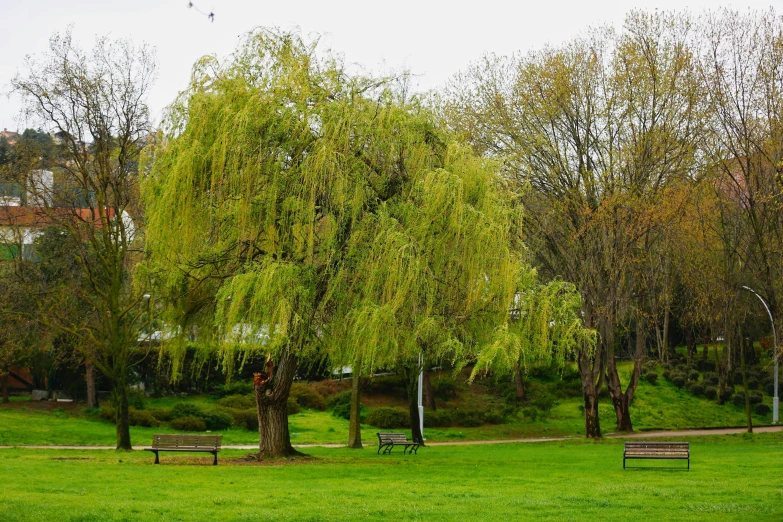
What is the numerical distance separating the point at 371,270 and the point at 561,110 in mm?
16191

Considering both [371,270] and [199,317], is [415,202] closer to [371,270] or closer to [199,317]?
[371,270]

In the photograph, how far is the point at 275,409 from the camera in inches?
862

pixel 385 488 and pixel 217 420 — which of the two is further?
pixel 217 420

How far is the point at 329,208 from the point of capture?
19.6 m

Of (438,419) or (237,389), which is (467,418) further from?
(237,389)

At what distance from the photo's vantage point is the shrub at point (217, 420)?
34.7m

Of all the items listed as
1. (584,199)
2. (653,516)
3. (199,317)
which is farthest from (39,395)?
(653,516)

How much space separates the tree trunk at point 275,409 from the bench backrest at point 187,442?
1.61m

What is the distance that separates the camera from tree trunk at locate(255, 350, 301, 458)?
21750mm

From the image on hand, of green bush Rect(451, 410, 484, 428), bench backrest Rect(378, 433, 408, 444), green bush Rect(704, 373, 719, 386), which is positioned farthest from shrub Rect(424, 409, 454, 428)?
green bush Rect(704, 373, 719, 386)

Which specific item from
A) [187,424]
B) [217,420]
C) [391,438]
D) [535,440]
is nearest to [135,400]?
[217,420]

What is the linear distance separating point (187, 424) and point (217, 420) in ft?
5.15

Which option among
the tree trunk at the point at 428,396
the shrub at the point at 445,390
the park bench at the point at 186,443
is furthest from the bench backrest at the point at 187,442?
the shrub at the point at 445,390

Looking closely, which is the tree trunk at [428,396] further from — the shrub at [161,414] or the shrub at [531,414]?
the shrub at [161,414]
